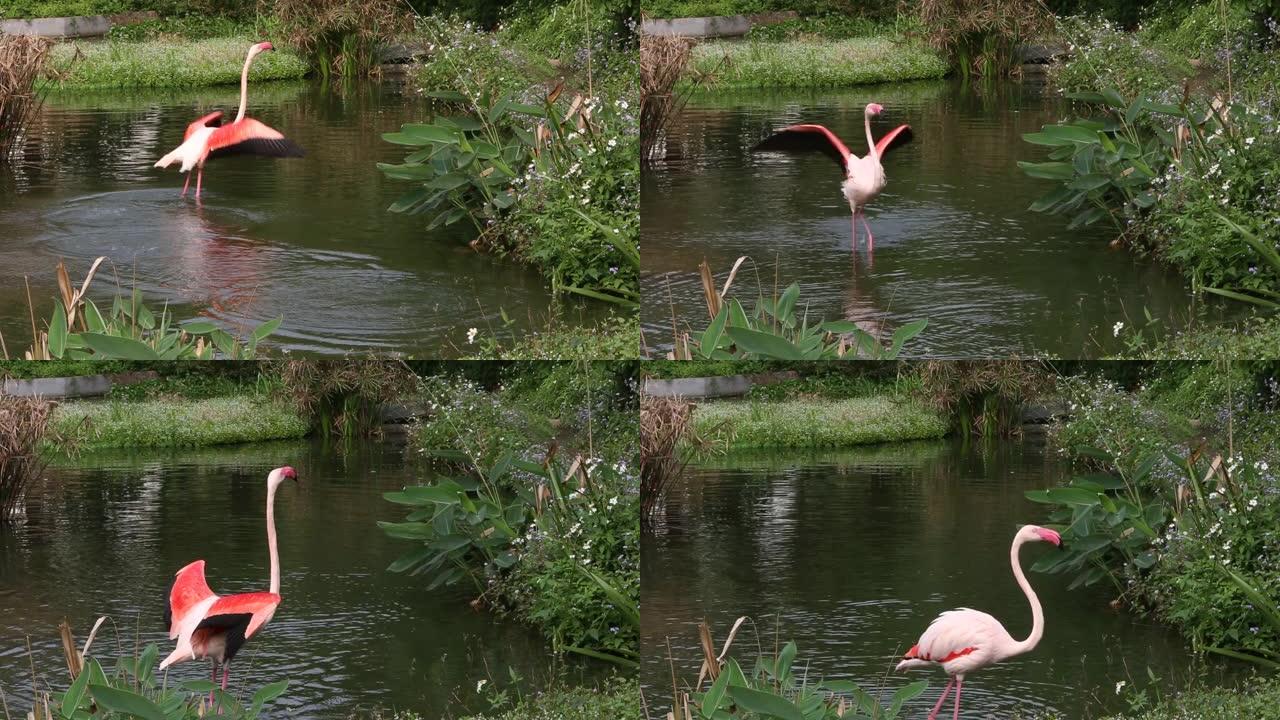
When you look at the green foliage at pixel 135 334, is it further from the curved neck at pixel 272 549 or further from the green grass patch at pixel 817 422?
the green grass patch at pixel 817 422

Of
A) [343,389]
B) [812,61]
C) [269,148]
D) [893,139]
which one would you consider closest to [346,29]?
[269,148]

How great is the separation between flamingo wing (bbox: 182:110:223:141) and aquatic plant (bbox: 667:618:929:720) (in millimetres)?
2433

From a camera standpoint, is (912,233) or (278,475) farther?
(278,475)

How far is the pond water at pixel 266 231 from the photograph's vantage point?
5266mm

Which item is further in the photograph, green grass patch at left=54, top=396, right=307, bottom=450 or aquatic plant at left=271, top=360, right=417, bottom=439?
green grass patch at left=54, top=396, right=307, bottom=450

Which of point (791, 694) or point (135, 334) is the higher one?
point (135, 334)

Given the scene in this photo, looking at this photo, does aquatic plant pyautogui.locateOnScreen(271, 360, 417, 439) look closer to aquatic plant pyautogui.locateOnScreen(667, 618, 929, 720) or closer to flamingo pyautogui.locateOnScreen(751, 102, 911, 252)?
aquatic plant pyautogui.locateOnScreen(667, 618, 929, 720)

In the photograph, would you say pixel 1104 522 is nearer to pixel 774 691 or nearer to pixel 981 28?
pixel 774 691

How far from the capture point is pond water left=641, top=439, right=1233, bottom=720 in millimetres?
5664

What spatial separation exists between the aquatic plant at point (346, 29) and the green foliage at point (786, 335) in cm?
155

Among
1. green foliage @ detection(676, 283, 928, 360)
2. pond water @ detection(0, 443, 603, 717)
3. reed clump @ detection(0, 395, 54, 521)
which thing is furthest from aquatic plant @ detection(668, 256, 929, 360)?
reed clump @ detection(0, 395, 54, 521)

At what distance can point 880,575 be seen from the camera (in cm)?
579

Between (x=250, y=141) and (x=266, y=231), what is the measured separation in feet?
1.18

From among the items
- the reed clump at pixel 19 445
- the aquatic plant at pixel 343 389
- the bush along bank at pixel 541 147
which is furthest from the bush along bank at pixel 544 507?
the reed clump at pixel 19 445
